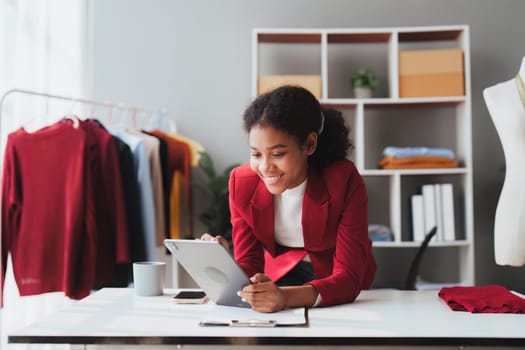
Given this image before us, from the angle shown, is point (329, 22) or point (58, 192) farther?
point (329, 22)

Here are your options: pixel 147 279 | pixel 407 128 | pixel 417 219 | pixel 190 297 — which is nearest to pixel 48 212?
pixel 147 279

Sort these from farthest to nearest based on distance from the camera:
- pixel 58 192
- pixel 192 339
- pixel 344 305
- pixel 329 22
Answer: pixel 329 22 → pixel 58 192 → pixel 344 305 → pixel 192 339

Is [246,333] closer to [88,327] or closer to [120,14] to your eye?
[88,327]

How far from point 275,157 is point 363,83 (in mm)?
2001

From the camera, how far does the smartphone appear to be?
4.88ft

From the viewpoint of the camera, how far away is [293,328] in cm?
118

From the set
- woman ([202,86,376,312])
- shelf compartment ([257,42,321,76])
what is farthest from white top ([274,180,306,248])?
shelf compartment ([257,42,321,76])

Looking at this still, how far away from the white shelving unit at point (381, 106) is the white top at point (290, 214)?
166 cm

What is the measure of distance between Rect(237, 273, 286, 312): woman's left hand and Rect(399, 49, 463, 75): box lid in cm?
228

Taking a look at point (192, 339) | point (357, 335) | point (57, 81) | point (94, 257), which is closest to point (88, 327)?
point (192, 339)

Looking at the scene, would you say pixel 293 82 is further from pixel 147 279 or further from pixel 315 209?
pixel 147 279

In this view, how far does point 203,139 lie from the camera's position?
3.72m

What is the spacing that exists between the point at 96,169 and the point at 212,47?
53.0 inches

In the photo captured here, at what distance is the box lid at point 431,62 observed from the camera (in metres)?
3.30
